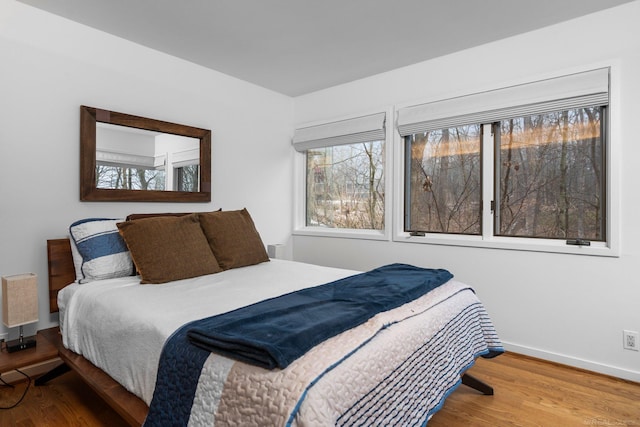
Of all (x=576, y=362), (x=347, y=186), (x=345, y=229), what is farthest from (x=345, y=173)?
(x=576, y=362)

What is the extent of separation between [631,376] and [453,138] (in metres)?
2.10

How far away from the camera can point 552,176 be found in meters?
2.79

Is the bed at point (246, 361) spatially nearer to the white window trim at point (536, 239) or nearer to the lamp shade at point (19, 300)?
the lamp shade at point (19, 300)

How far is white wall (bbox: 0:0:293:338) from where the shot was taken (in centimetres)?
232

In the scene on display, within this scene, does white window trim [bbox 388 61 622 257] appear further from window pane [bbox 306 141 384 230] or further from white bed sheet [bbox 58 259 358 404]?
white bed sheet [bbox 58 259 358 404]

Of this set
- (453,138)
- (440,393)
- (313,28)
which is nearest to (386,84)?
(453,138)

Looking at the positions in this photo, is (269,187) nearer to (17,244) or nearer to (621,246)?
(17,244)

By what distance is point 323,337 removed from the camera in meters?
1.25

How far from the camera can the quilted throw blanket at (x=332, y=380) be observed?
1038 mm

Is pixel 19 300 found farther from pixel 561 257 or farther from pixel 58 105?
pixel 561 257

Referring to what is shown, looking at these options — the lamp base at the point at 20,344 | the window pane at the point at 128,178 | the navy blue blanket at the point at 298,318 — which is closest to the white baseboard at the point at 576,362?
the navy blue blanket at the point at 298,318

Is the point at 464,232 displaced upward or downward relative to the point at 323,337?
upward

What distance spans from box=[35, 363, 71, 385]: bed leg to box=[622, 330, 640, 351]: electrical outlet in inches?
137

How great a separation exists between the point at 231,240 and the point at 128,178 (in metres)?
0.96
